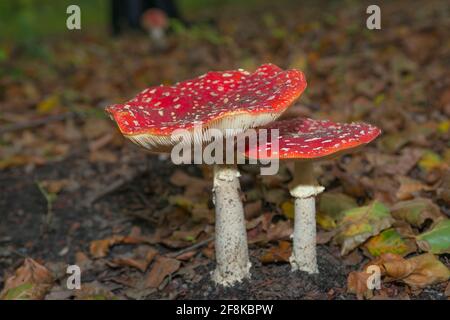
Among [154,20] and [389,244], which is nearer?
[389,244]

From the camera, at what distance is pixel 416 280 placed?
3.09 m

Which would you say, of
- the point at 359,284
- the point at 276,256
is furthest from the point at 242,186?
the point at 359,284

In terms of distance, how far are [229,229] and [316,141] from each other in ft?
2.62

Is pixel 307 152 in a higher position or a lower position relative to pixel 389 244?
higher

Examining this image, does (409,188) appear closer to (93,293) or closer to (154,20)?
(93,293)

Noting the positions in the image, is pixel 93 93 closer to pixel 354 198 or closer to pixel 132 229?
pixel 132 229

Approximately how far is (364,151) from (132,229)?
219cm

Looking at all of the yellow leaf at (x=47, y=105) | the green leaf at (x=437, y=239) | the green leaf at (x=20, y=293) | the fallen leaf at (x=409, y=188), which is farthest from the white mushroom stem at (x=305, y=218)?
the yellow leaf at (x=47, y=105)

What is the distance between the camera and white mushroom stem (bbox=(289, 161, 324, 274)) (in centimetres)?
311

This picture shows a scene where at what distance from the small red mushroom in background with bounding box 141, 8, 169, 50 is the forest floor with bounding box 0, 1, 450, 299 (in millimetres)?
1673

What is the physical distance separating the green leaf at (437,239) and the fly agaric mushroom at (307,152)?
26.5 inches

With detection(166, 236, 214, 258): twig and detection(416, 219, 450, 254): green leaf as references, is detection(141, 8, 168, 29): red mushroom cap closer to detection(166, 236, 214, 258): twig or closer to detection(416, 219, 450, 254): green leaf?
detection(166, 236, 214, 258): twig

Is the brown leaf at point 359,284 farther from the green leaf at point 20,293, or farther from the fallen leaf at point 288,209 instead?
the green leaf at point 20,293

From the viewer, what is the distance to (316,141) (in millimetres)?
2818
